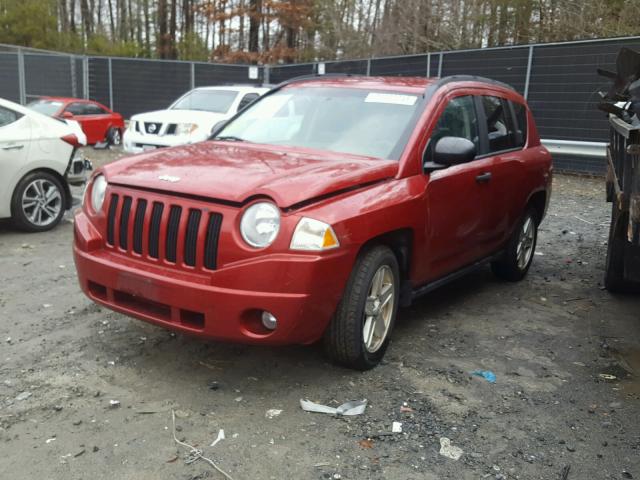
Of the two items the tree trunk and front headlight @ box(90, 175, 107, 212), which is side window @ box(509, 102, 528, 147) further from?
the tree trunk

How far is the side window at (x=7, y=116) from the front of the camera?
688cm

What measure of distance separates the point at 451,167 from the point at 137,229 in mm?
2169

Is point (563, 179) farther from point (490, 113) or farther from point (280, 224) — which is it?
point (280, 224)

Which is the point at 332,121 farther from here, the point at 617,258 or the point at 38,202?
the point at 38,202

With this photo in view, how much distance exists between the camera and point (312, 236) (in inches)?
129

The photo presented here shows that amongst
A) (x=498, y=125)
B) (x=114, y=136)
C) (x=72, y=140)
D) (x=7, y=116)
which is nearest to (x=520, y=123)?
(x=498, y=125)

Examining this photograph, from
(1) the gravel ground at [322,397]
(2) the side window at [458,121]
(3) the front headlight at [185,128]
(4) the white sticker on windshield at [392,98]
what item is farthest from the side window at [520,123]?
(3) the front headlight at [185,128]

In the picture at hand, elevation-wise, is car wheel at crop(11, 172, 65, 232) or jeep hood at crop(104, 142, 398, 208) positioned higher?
jeep hood at crop(104, 142, 398, 208)

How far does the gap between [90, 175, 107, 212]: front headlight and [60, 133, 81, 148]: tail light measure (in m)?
3.83

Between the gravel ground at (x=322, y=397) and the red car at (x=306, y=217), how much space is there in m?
0.38

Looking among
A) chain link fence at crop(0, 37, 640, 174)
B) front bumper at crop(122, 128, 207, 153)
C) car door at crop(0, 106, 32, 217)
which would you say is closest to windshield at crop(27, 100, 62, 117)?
chain link fence at crop(0, 37, 640, 174)

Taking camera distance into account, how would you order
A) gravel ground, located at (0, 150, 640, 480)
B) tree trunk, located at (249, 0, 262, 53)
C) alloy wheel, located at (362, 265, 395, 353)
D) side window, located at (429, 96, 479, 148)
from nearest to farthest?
1. gravel ground, located at (0, 150, 640, 480)
2. alloy wheel, located at (362, 265, 395, 353)
3. side window, located at (429, 96, 479, 148)
4. tree trunk, located at (249, 0, 262, 53)

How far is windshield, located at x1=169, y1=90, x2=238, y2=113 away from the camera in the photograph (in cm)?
1312

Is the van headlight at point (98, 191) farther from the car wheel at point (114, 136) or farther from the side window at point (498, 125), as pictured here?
the car wheel at point (114, 136)
